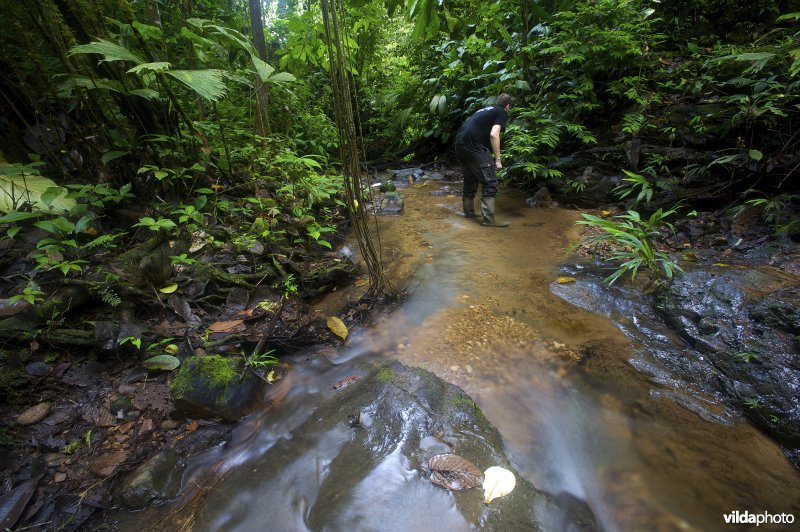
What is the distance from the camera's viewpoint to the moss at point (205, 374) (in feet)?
7.27

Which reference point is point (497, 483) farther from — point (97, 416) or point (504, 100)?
point (504, 100)

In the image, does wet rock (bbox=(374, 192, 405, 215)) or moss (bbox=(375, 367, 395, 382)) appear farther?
wet rock (bbox=(374, 192, 405, 215))

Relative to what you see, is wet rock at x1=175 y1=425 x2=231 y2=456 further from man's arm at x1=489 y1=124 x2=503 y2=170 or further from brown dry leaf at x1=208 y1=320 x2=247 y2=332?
man's arm at x1=489 y1=124 x2=503 y2=170

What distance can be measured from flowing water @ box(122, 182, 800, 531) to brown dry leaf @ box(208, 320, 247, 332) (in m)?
0.55

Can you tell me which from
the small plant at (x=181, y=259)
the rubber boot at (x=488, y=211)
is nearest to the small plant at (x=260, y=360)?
the small plant at (x=181, y=259)

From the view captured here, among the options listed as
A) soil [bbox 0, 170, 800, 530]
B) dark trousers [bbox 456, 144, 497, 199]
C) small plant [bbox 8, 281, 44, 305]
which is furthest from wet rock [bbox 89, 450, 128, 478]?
dark trousers [bbox 456, 144, 497, 199]

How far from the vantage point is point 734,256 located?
3754 millimetres

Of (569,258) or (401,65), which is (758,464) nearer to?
(569,258)

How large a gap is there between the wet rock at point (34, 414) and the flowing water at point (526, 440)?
87cm

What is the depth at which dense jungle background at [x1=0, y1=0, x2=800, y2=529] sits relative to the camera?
2.23 meters

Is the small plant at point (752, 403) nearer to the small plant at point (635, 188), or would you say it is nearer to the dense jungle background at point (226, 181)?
the dense jungle background at point (226, 181)

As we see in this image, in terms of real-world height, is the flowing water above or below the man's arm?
below

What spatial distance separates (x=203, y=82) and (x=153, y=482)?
101 inches

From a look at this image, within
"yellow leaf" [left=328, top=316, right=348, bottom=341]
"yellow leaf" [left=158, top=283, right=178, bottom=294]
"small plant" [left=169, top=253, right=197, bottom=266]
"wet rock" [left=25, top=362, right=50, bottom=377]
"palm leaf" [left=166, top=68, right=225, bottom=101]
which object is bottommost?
"yellow leaf" [left=328, top=316, right=348, bottom=341]
